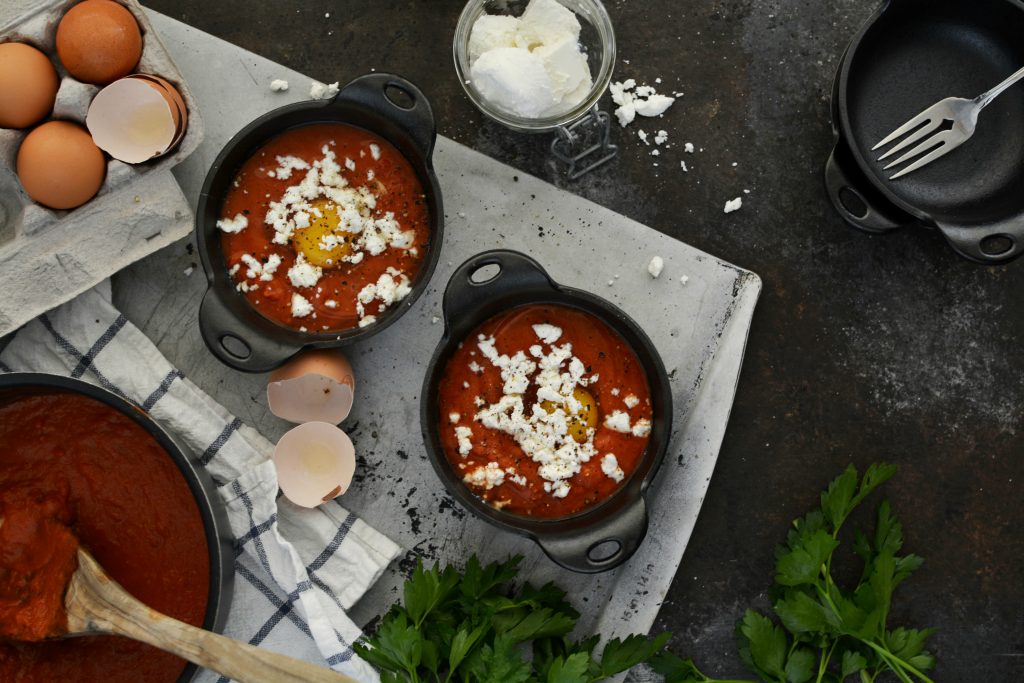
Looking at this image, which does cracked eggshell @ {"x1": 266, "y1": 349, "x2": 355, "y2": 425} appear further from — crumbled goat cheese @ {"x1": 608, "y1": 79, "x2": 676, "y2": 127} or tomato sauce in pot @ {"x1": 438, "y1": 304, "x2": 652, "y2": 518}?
crumbled goat cheese @ {"x1": 608, "y1": 79, "x2": 676, "y2": 127}

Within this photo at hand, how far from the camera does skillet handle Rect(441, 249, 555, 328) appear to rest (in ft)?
5.78

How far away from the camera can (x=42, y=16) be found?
5.91 ft

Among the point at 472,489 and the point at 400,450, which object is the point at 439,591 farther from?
the point at 400,450

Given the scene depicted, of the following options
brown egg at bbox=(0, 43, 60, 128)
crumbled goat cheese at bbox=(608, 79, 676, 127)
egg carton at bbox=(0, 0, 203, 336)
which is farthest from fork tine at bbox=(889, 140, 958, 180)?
brown egg at bbox=(0, 43, 60, 128)

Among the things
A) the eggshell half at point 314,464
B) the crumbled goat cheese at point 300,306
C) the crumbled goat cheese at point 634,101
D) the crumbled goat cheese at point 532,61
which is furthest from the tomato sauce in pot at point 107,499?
the crumbled goat cheese at point 634,101

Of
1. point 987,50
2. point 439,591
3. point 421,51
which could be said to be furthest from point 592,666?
point 987,50

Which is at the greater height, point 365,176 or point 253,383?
point 365,176

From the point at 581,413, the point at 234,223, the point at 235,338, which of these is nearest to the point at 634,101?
the point at 581,413

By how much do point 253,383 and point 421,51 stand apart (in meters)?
0.93

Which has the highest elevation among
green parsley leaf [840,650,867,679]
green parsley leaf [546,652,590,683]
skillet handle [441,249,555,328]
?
skillet handle [441,249,555,328]

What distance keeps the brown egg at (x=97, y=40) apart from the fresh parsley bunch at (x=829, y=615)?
1826 mm

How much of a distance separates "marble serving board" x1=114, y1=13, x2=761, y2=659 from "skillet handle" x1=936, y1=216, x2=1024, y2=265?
0.43 m

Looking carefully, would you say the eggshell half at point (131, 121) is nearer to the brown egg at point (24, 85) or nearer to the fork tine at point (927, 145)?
the brown egg at point (24, 85)

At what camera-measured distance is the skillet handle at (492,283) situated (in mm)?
1763
